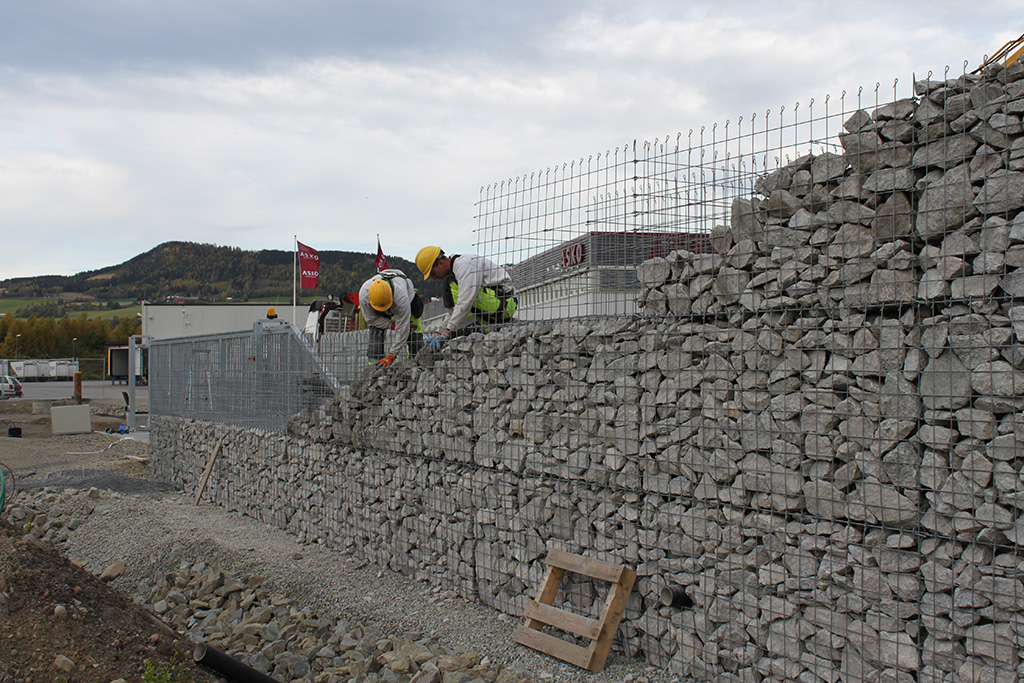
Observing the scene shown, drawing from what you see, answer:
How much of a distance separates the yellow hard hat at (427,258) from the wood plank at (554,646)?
395cm

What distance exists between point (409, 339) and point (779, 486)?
15.8 ft

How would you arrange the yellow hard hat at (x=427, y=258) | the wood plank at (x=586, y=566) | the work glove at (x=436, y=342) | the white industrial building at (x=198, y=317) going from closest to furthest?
1. the wood plank at (x=586, y=566)
2. the work glove at (x=436, y=342)
3. the yellow hard hat at (x=427, y=258)
4. the white industrial building at (x=198, y=317)

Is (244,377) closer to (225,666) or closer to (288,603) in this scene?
(288,603)

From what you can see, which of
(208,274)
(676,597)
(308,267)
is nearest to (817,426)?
(676,597)

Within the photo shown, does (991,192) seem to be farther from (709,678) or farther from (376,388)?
(376,388)

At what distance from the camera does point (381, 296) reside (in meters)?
8.40

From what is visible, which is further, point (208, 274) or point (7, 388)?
point (208, 274)

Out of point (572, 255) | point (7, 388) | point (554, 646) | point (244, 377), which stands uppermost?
point (572, 255)

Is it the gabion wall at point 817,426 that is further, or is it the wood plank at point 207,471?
the wood plank at point 207,471

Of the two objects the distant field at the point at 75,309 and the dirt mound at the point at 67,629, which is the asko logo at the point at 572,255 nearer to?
the dirt mound at the point at 67,629

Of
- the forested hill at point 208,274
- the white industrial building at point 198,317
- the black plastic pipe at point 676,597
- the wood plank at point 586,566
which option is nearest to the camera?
the black plastic pipe at point 676,597

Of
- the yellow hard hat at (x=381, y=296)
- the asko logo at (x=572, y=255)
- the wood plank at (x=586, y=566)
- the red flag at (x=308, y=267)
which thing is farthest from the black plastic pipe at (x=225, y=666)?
the red flag at (x=308, y=267)

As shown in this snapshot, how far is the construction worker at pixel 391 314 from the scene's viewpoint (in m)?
8.37

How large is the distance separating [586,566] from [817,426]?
7.13ft
